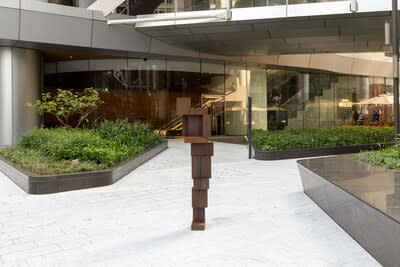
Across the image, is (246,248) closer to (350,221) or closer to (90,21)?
(350,221)

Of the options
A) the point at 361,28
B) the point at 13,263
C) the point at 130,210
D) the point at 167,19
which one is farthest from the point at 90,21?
the point at 13,263

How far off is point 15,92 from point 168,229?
54.5ft

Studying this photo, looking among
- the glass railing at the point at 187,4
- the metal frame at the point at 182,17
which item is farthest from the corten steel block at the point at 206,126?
the glass railing at the point at 187,4

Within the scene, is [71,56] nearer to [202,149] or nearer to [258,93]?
[258,93]

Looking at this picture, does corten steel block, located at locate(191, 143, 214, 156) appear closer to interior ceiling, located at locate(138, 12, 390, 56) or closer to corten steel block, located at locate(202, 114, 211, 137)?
corten steel block, located at locate(202, 114, 211, 137)

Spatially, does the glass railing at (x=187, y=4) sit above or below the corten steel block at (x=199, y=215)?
above

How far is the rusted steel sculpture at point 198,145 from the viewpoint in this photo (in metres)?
4.54

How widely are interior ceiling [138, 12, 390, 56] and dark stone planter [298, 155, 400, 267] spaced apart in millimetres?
11726

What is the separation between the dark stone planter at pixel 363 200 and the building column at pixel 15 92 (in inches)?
644

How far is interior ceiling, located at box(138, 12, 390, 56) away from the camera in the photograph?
16.7 meters

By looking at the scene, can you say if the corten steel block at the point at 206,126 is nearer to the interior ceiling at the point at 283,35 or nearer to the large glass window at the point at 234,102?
the interior ceiling at the point at 283,35

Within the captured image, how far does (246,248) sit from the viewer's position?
4.18m

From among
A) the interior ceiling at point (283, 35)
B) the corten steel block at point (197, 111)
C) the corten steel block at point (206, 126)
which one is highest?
the interior ceiling at point (283, 35)

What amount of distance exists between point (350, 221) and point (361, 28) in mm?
15562
